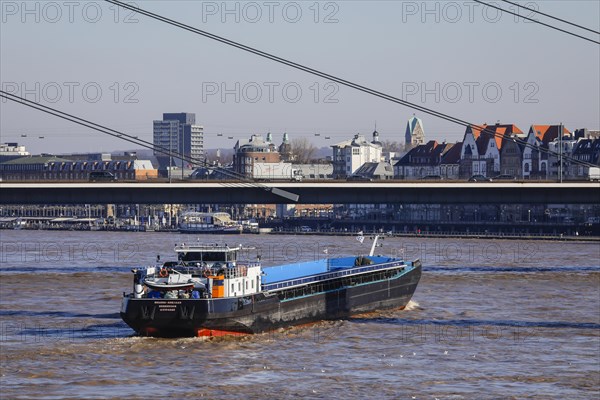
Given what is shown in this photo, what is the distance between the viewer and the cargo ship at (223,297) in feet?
159

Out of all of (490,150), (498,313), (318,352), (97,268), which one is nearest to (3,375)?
(318,352)

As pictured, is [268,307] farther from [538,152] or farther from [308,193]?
[538,152]

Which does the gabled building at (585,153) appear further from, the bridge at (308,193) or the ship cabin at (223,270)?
the ship cabin at (223,270)

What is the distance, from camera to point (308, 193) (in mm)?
90812

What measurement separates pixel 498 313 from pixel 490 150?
5443 inches

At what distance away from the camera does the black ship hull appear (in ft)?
159

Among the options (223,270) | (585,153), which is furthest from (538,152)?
(223,270)

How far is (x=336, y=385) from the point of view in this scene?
39906 mm

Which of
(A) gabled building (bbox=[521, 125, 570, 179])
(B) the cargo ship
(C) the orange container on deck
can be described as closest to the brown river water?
(B) the cargo ship

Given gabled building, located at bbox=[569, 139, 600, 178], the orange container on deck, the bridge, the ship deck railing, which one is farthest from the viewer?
gabled building, located at bbox=[569, 139, 600, 178]

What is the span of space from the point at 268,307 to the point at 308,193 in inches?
1526

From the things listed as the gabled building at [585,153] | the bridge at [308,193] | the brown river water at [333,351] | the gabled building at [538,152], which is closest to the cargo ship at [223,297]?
the brown river water at [333,351]

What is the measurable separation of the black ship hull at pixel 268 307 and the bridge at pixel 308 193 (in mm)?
22995

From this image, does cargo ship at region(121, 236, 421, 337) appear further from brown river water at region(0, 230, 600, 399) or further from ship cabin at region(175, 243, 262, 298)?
brown river water at region(0, 230, 600, 399)
